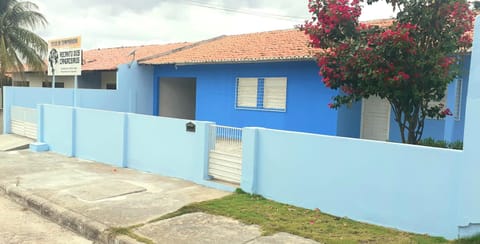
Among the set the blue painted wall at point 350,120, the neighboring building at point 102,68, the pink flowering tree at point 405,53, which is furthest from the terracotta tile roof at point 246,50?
the pink flowering tree at point 405,53

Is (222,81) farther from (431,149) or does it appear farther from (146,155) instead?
(431,149)

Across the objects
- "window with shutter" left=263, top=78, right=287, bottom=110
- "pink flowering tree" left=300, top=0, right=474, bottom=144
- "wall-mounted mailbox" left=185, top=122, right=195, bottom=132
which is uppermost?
"pink flowering tree" left=300, top=0, right=474, bottom=144

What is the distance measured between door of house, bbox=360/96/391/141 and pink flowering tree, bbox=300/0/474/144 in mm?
4127

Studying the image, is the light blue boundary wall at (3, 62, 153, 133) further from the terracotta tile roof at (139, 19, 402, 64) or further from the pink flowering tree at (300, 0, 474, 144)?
the pink flowering tree at (300, 0, 474, 144)

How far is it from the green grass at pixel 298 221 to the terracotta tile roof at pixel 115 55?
1267cm

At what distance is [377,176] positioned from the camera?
571 cm

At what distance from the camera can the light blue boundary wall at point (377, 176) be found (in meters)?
4.95

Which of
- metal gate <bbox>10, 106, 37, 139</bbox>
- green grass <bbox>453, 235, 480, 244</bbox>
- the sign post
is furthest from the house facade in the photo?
green grass <bbox>453, 235, 480, 244</bbox>

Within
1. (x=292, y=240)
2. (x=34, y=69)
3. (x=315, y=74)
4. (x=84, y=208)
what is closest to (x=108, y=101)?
(x=34, y=69)

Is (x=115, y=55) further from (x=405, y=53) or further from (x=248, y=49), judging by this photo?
(x=405, y=53)

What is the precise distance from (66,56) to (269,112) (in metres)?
6.11

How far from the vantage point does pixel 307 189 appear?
6.49 meters

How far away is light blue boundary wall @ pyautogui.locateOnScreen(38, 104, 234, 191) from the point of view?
27.3 ft

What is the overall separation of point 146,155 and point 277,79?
4.86 m
